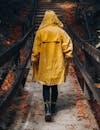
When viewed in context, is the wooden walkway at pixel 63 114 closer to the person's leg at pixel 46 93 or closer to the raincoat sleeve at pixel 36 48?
the person's leg at pixel 46 93

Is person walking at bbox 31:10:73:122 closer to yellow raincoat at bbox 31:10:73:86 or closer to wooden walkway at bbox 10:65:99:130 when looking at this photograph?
yellow raincoat at bbox 31:10:73:86

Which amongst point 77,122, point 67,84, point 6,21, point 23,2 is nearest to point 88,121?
point 77,122

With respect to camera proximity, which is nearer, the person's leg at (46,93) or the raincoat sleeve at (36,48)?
the raincoat sleeve at (36,48)

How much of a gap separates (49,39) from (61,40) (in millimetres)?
244

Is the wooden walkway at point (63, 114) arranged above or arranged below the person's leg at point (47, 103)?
below

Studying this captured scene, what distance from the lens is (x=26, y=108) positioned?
28.7 ft

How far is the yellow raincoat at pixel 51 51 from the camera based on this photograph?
26.2 ft

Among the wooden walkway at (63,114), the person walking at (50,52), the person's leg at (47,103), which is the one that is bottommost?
the wooden walkway at (63,114)

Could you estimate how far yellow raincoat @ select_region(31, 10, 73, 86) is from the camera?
7.98 m

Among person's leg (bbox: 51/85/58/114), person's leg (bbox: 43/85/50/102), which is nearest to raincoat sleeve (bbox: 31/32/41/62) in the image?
person's leg (bbox: 43/85/50/102)

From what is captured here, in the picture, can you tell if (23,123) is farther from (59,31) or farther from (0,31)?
(0,31)

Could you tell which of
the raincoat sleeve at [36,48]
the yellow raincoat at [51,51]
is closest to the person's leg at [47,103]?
the yellow raincoat at [51,51]

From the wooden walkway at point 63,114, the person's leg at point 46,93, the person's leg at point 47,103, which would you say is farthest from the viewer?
the person's leg at point 46,93

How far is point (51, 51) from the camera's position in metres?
8.02
